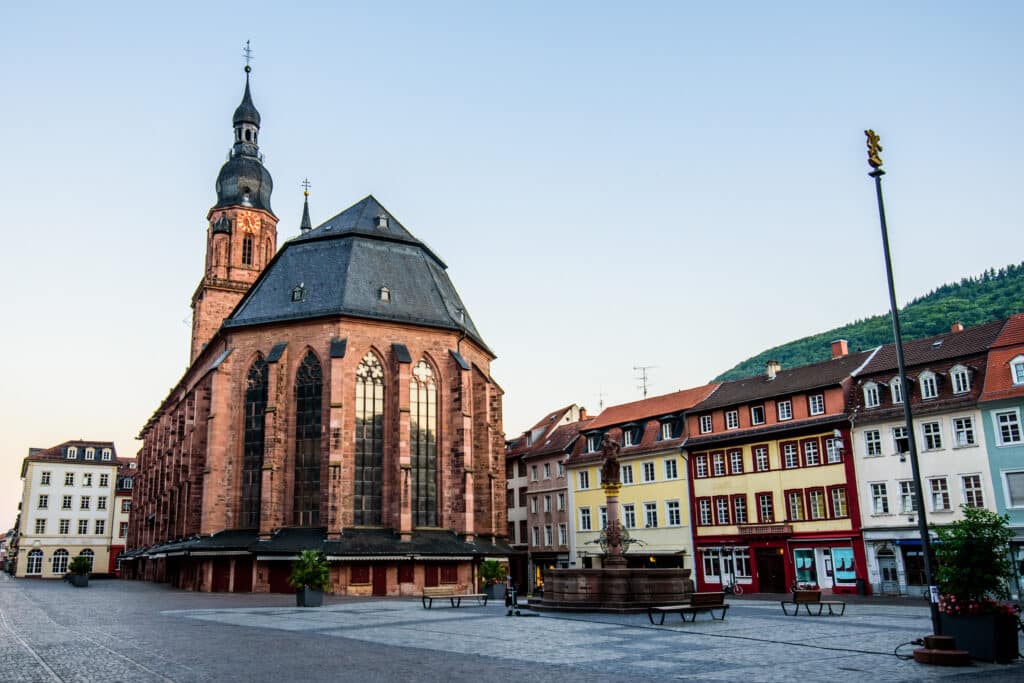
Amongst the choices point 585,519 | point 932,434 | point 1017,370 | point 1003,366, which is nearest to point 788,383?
point 932,434

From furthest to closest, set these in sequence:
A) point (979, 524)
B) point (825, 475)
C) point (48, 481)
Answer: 1. point (48, 481)
2. point (825, 475)
3. point (979, 524)

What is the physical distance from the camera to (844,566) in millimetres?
41375

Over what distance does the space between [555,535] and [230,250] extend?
1298 inches

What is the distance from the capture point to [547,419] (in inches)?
2881

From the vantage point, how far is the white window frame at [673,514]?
5066cm

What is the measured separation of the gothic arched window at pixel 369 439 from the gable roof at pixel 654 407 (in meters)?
19.1

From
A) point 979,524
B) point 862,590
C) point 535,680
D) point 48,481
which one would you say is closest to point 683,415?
point 862,590

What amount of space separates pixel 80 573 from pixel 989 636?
53800 mm

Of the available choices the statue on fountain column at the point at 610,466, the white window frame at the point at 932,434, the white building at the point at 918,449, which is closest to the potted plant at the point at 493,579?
the statue on fountain column at the point at 610,466

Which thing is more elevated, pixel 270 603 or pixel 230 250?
pixel 230 250

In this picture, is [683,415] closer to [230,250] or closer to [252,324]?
[252,324]

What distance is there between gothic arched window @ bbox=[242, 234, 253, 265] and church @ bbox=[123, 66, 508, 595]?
726 inches

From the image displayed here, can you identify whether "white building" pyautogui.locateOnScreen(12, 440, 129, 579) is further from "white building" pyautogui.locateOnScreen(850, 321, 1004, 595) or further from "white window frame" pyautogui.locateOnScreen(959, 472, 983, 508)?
"white window frame" pyautogui.locateOnScreen(959, 472, 983, 508)

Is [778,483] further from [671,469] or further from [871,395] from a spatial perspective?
[671,469]
